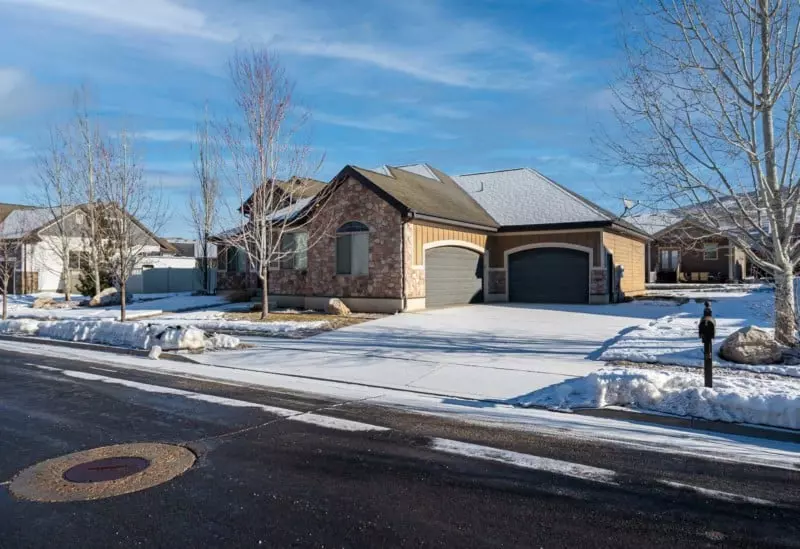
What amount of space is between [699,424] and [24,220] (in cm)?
4144

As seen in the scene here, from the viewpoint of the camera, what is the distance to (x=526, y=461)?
5434 mm

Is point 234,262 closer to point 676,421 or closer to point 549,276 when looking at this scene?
point 549,276

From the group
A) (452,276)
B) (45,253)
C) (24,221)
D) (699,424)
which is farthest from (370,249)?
(24,221)

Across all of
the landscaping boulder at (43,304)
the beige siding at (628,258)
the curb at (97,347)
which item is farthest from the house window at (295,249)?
the landscaping boulder at (43,304)

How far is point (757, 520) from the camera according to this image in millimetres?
4125

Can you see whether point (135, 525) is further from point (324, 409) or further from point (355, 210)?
point (355, 210)

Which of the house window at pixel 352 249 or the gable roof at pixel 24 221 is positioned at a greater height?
the gable roof at pixel 24 221

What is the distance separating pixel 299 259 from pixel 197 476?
17997 mm

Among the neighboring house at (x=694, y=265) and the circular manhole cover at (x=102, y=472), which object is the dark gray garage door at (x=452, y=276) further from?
the neighboring house at (x=694, y=265)

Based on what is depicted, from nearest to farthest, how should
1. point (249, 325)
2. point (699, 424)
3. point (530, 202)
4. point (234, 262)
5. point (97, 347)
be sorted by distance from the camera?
point (699, 424) < point (97, 347) < point (249, 325) < point (530, 202) < point (234, 262)

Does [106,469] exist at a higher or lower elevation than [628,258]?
lower

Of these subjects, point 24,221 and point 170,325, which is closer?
point 170,325

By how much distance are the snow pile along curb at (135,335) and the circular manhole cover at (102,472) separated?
7257mm

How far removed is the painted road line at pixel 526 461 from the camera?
505 centimetres
